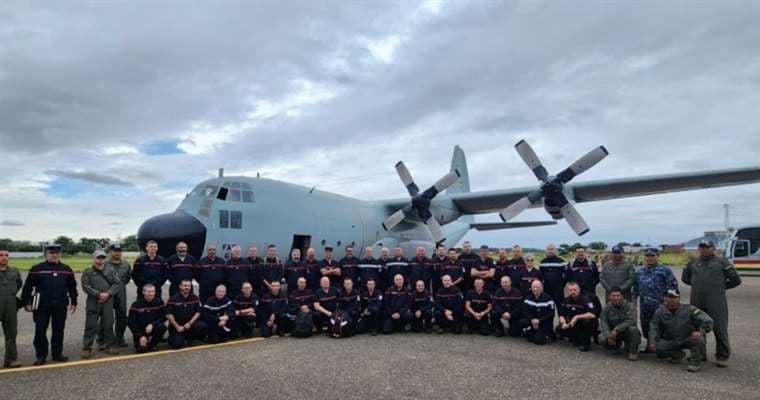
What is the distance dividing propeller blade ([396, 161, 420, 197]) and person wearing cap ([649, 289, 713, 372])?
10.2m

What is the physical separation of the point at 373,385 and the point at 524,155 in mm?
11240

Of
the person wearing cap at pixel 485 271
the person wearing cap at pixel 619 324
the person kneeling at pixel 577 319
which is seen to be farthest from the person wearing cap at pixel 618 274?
the person wearing cap at pixel 485 271

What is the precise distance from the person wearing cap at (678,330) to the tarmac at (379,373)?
19cm

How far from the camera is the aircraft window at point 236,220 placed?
12.2 m

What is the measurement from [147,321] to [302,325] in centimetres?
266

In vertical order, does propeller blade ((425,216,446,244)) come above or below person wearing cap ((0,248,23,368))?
above

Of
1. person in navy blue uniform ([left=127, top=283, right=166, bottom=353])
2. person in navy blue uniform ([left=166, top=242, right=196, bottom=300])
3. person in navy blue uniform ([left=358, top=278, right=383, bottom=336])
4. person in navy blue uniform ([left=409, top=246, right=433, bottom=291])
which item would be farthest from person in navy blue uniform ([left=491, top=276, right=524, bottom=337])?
person in navy blue uniform ([left=127, top=283, right=166, bottom=353])

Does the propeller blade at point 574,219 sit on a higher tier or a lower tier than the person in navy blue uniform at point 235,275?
higher

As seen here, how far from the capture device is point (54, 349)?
7.14 meters

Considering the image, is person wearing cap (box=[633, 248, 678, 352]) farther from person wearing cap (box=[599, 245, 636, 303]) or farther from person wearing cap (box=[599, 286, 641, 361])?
person wearing cap (box=[599, 286, 641, 361])

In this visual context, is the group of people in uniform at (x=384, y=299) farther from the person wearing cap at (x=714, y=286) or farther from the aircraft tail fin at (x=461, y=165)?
the aircraft tail fin at (x=461, y=165)

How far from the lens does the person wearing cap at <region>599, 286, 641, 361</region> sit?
721 centimetres

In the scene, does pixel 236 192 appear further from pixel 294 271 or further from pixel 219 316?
pixel 219 316

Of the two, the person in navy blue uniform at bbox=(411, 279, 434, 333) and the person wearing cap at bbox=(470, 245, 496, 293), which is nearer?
the person in navy blue uniform at bbox=(411, 279, 434, 333)
